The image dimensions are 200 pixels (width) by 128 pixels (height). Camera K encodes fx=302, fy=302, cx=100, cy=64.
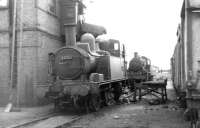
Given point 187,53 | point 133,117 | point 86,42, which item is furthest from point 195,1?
point 86,42

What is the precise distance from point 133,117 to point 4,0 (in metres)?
9.07

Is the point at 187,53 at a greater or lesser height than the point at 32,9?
lesser

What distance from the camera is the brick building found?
14.5m

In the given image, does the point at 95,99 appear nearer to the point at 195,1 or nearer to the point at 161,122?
the point at 161,122

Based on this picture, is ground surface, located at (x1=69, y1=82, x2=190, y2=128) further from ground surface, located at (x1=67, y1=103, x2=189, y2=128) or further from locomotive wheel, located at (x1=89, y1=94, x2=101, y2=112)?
locomotive wheel, located at (x1=89, y1=94, x2=101, y2=112)

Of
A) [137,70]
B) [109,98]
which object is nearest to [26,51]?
[109,98]

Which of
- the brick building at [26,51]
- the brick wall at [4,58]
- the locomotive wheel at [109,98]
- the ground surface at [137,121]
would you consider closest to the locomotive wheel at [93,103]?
the ground surface at [137,121]

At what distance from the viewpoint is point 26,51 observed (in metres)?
14.6

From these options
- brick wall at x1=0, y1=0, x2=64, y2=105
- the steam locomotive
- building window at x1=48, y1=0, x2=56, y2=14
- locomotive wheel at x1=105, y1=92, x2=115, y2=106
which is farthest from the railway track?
building window at x1=48, y1=0, x2=56, y2=14

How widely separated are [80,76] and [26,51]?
3.86m

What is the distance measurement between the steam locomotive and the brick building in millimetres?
2202

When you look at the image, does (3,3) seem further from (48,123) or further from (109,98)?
(48,123)

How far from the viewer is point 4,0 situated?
1503cm

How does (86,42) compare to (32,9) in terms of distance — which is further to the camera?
(32,9)
